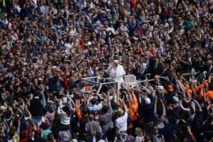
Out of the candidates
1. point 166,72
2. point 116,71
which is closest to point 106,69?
point 116,71

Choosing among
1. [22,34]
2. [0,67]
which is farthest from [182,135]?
[22,34]

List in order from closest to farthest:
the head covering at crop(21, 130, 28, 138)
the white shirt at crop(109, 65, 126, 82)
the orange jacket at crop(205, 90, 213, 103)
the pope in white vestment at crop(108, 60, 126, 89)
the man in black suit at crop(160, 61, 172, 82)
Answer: the head covering at crop(21, 130, 28, 138), the orange jacket at crop(205, 90, 213, 103), the man in black suit at crop(160, 61, 172, 82), the pope in white vestment at crop(108, 60, 126, 89), the white shirt at crop(109, 65, 126, 82)

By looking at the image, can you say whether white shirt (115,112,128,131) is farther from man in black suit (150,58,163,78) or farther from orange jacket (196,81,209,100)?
man in black suit (150,58,163,78)

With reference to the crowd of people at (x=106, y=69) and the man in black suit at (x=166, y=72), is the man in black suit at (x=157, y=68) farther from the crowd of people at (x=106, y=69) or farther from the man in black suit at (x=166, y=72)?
the man in black suit at (x=166, y=72)

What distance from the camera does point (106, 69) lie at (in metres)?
30.7

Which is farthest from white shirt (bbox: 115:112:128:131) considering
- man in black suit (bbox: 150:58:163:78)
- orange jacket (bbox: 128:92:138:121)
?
man in black suit (bbox: 150:58:163:78)

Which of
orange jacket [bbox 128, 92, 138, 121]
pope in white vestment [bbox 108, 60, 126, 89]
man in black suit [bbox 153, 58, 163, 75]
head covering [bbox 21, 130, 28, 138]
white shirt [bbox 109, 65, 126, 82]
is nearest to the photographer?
head covering [bbox 21, 130, 28, 138]

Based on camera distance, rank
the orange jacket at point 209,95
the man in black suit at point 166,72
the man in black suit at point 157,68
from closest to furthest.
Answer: the orange jacket at point 209,95 < the man in black suit at point 166,72 < the man in black suit at point 157,68

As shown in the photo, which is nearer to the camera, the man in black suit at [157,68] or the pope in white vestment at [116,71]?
the pope in white vestment at [116,71]

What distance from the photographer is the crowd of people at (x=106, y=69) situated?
2478 cm

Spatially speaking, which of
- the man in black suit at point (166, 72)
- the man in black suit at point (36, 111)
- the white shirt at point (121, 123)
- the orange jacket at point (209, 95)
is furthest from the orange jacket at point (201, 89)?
the man in black suit at point (36, 111)

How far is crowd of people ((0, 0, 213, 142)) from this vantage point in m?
24.8

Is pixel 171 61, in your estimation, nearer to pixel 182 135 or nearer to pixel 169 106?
pixel 169 106

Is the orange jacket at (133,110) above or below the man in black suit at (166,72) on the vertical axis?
below
